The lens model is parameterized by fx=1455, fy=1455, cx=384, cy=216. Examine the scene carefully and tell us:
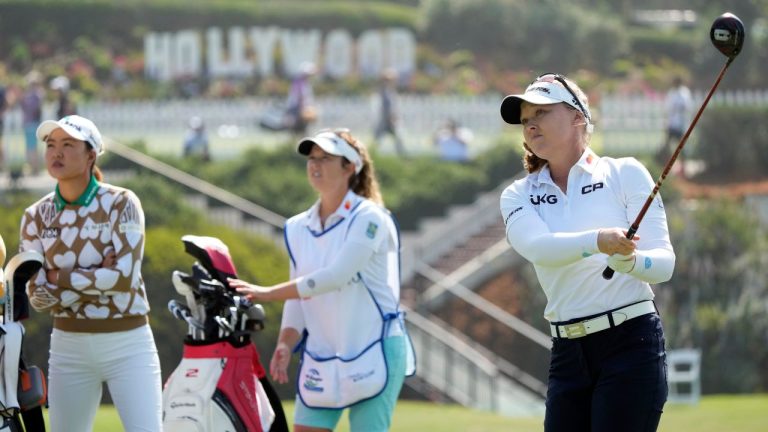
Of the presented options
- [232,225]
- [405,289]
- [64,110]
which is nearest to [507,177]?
[405,289]

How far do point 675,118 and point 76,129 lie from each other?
69.1ft

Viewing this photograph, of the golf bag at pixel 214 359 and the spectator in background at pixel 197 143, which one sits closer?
the golf bag at pixel 214 359

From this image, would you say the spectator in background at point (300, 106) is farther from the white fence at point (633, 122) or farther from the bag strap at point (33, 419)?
the bag strap at point (33, 419)

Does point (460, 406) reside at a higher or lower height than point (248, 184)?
lower

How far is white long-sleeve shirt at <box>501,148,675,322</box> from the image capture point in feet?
16.7

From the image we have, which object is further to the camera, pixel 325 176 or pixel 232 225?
pixel 232 225

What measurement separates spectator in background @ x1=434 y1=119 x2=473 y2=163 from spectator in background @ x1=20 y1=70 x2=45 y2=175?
6.85m

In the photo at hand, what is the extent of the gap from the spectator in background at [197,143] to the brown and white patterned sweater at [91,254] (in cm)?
1759

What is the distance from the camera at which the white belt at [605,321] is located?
509cm

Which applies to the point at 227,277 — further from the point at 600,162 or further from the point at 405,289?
the point at 405,289

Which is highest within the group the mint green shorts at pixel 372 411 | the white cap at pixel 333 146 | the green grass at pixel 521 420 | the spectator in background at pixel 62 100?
the white cap at pixel 333 146

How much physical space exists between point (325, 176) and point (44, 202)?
1.28 metres

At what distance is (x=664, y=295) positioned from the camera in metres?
22.4

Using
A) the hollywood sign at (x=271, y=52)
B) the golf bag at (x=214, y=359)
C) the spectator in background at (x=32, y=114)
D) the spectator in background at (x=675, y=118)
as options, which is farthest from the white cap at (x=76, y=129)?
the spectator in background at (x=675, y=118)
